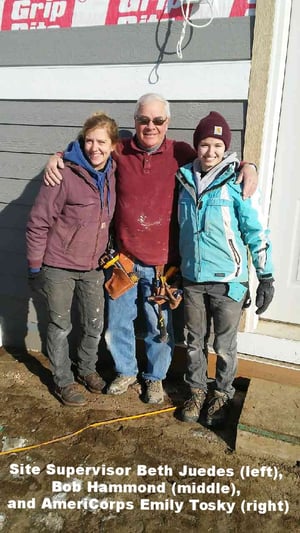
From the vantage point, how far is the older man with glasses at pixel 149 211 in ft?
9.06

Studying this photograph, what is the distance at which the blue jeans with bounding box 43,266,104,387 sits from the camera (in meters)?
3.06

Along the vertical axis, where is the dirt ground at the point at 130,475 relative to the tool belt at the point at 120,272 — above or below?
below

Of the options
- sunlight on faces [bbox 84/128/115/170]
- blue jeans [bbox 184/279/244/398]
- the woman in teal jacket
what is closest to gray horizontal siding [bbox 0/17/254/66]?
the woman in teal jacket

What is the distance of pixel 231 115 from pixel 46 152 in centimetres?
150

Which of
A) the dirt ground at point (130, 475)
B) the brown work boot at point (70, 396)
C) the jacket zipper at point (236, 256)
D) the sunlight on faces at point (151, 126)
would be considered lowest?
the dirt ground at point (130, 475)

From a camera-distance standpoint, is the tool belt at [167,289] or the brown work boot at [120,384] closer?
the tool belt at [167,289]

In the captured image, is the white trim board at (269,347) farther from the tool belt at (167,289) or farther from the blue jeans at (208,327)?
the tool belt at (167,289)

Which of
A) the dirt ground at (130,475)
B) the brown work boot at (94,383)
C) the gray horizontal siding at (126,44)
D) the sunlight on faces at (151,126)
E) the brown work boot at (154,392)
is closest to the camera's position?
the dirt ground at (130,475)

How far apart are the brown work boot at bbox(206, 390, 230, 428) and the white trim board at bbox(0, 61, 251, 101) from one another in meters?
1.98

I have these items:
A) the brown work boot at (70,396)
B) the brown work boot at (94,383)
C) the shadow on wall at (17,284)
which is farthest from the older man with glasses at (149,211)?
the shadow on wall at (17,284)

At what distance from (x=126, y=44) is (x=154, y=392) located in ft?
8.16

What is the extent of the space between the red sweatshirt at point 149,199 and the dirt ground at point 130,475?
115cm

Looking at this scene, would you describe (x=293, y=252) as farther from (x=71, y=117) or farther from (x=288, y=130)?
(x=71, y=117)

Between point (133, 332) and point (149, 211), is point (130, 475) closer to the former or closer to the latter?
point (133, 332)
